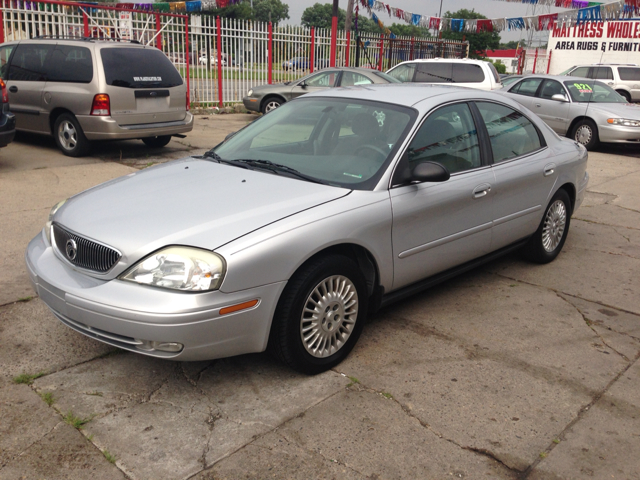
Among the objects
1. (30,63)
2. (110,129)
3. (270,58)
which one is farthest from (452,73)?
(30,63)

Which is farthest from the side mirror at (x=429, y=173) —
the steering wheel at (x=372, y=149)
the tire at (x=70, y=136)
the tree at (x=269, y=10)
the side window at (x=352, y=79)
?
the tree at (x=269, y=10)

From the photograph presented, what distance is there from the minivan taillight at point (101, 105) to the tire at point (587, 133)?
9473mm

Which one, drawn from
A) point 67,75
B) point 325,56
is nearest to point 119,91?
point 67,75

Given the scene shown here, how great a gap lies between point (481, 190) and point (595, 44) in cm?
3163

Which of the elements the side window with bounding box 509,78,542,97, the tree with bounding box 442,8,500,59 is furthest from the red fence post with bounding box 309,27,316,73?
the tree with bounding box 442,8,500,59

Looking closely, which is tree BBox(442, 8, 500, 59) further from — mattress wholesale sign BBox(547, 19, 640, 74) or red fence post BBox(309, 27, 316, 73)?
red fence post BBox(309, 27, 316, 73)

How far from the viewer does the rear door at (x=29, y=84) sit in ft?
30.0

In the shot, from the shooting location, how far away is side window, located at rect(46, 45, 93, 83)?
28.3 feet

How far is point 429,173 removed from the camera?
370 centimetres

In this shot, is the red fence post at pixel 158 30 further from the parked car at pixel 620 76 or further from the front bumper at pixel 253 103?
the parked car at pixel 620 76

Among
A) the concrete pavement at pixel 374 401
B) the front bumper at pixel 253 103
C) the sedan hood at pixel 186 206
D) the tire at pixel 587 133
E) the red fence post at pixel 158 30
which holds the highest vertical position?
the red fence post at pixel 158 30

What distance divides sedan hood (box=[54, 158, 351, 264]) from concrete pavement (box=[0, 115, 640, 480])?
0.81m

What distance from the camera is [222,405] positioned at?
10.4 ft

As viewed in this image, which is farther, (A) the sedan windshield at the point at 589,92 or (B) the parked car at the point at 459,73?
(B) the parked car at the point at 459,73
